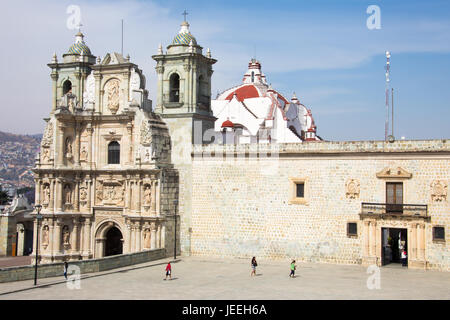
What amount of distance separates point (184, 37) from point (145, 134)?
6041mm

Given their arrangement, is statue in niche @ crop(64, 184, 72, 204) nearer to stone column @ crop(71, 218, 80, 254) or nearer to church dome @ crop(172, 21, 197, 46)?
stone column @ crop(71, 218, 80, 254)

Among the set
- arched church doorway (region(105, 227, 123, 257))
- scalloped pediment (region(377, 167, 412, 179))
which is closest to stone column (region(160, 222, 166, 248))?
arched church doorway (region(105, 227, 123, 257))

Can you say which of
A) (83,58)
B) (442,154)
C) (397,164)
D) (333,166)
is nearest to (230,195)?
(333,166)

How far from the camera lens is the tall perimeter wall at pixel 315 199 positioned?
26.5m

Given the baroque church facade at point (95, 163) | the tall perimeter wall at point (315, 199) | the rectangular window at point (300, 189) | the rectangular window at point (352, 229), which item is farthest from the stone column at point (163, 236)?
the rectangular window at point (352, 229)

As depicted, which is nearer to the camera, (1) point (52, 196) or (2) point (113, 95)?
(1) point (52, 196)

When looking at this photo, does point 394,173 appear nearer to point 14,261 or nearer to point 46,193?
point 46,193

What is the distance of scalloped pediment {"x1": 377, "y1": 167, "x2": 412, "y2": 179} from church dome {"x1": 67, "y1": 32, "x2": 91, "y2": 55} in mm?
20423

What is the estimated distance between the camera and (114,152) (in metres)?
34.0

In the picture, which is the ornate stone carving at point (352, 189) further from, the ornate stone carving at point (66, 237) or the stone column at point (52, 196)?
the stone column at point (52, 196)

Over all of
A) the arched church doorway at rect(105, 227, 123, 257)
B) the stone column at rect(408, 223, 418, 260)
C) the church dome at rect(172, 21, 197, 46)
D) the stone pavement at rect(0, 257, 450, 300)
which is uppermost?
the church dome at rect(172, 21, 197, 46)

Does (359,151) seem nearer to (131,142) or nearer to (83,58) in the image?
(131,142)

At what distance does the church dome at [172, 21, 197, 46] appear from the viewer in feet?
107

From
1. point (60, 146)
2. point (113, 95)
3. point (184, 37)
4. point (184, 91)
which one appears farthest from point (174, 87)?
point (60, 146)
